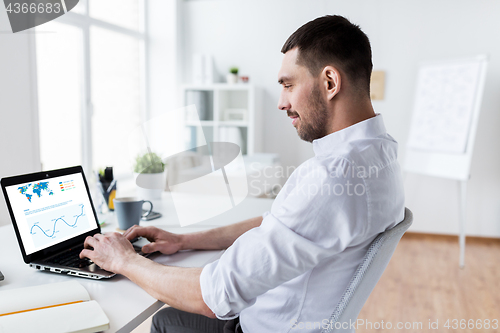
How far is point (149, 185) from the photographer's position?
5.94 feet

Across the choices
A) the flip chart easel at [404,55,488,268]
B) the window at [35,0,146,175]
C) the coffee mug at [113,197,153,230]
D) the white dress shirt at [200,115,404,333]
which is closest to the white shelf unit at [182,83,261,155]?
the window at [35,0,146,175]

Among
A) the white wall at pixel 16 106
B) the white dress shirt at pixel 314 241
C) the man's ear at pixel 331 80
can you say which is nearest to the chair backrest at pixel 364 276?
the white dress shirt at pixel 314 241

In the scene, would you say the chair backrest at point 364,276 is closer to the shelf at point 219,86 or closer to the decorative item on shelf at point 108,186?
the decorative item on shelf at point 108,186

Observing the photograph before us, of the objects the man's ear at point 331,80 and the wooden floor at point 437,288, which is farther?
the wooden floor at point 437,288

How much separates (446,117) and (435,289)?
4.63 ft

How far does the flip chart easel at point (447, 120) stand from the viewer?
3.13 meters

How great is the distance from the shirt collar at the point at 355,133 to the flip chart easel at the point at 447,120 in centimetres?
261

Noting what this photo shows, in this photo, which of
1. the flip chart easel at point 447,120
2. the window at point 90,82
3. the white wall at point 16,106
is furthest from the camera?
the flip chart easel at point 447,120

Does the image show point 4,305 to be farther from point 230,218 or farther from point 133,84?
point 133,84

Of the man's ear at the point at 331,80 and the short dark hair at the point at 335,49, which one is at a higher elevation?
the short dark hair at the point at 335,49

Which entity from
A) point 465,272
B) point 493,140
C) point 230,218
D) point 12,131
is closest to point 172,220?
point 230,218

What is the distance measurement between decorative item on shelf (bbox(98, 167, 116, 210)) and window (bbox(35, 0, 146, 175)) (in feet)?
3.89

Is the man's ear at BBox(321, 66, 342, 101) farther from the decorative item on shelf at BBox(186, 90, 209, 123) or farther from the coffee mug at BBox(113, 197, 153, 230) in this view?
the decorative item on shelf at BBox(186, 90, 209, 123)

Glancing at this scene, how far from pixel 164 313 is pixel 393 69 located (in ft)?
10.8
